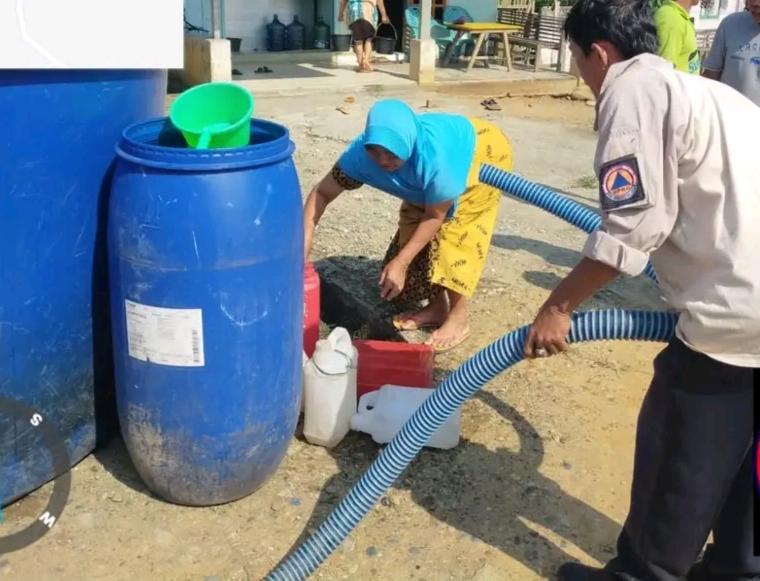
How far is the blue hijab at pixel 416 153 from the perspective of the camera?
2.99 metres

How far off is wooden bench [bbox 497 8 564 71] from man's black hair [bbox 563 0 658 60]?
37.0ft

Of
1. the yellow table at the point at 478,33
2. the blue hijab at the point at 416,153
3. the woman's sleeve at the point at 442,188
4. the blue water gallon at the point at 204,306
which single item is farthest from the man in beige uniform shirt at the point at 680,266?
the yellow table at the point at 478,33

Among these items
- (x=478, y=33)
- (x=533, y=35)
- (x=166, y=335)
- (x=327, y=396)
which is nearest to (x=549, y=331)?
(x=166, y=335)

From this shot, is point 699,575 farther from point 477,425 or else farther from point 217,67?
point 217,67

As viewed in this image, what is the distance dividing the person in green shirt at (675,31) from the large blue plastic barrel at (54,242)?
272 centimetres

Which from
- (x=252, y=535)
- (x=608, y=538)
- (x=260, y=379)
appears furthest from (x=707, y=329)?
(x=252, y=535)

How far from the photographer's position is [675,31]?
4.27 metres

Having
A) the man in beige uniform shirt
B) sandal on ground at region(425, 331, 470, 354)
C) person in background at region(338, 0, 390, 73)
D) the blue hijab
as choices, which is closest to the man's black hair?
the man in beige uniform shirt

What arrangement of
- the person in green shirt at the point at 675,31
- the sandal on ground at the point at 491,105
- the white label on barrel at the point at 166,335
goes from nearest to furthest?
the white label on barrel at the point at 166,335
the person in green shirt at the point at 675,31
the sandal on ground at the point at 491,105

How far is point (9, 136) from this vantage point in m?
2.20

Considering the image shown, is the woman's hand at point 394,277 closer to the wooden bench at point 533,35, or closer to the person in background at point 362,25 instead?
the person in background at point 362,25

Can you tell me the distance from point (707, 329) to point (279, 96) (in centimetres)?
884

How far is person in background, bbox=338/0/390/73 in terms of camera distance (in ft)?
38.5

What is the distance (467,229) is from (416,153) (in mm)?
670
